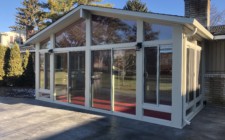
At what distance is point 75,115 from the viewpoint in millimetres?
7180

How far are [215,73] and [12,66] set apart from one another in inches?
481

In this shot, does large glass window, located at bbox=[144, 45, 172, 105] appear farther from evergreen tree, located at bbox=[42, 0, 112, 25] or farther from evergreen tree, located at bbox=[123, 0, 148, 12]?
evergreen tree, located at bbox=[42, 0, 112, 25]

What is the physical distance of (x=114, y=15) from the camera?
23.7 feet

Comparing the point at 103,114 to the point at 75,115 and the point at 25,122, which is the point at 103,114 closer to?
the point at 75,115

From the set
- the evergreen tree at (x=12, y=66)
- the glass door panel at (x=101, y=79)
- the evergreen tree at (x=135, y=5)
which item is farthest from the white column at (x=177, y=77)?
the evergreen tree at (x=135, y=5)

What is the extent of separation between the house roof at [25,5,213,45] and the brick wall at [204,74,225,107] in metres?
1.68

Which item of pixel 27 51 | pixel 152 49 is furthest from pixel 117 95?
pixel 27 51

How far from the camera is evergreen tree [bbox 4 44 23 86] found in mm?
14586

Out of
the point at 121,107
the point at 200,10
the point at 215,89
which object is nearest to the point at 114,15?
the point at 121,107

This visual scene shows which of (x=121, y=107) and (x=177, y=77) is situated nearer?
(x=177, y=77)

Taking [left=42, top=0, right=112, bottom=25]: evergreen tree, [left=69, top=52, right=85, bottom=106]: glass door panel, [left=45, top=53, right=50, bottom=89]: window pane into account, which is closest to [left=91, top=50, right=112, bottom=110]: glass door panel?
[left=69, top=52, right=85, bottom=106]: glass door panel

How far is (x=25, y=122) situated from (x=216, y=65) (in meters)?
6.93

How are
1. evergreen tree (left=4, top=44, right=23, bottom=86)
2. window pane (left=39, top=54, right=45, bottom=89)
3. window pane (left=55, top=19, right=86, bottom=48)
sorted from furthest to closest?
evergreen tree (left=4, top=44, right=23, bottom=86), window pane (left=39, top=54, right=45, bottom=89), window pane (left=55, top=19, right=86, bottom=48)

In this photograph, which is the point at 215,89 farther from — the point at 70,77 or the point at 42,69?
the point at 42,69
